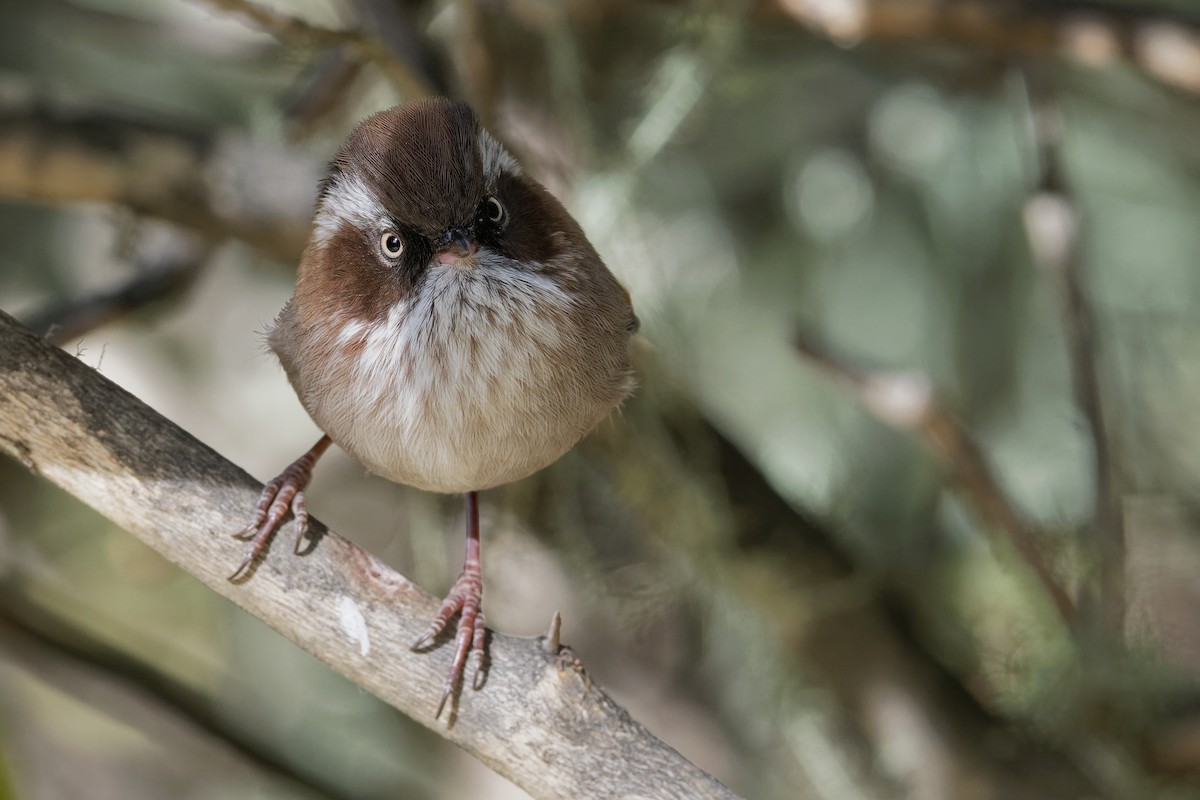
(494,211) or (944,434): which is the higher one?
(944,434)

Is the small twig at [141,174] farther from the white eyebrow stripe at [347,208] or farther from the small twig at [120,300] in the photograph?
the white eyebrow stripe at [347,208]

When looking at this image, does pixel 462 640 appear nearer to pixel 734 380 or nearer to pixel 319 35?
pixel 319 35

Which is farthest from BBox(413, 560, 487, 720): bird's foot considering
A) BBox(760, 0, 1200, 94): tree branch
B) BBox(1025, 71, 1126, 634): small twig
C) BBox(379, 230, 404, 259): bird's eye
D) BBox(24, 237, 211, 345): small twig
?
BBox(760, 0, 1200, 94): tree branch

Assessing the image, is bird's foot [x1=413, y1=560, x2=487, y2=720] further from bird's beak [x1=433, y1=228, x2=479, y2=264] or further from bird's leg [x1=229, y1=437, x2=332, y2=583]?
bird's beak [x1=433, y1=228, x2=479, y2=264]

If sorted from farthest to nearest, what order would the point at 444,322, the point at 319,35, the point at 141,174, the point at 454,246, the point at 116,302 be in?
the point at 116,302
the point at 141,174
the point at 319,35
the point at 444,322
the point at 454,246

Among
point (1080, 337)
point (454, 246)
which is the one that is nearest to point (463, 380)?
point (454, 246)

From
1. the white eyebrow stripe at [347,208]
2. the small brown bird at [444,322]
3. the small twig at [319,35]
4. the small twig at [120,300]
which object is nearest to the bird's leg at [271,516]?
the small brown bird at [444,322]

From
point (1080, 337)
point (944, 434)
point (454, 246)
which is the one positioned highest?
point (1080, 337)
